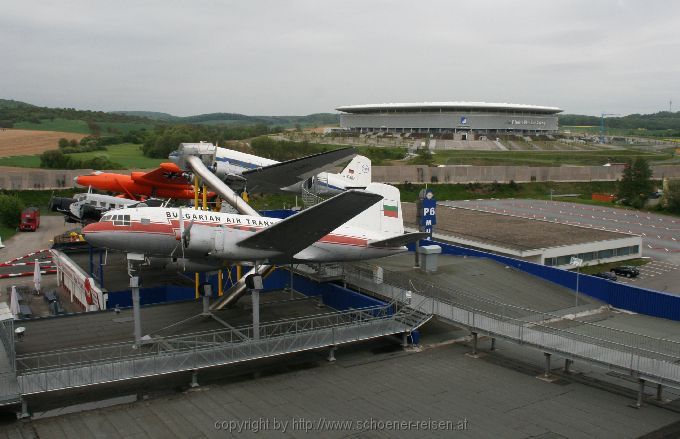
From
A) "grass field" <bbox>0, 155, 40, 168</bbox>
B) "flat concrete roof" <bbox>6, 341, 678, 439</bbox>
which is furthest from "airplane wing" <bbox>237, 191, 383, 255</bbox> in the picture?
"grass field" <bbox>0, 155, 40, 168</bbox>

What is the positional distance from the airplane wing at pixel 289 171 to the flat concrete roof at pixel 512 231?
76.2ft

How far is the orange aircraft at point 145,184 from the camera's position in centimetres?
5419

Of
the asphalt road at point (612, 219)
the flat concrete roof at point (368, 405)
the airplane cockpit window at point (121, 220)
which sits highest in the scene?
the airplane cockpit window at point (121, 220)

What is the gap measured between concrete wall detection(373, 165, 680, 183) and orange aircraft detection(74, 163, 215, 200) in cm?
6004

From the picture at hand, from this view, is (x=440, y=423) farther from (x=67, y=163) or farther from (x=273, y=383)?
(x=67, y=163)

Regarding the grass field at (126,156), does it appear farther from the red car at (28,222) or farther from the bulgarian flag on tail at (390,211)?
the bulgarian flag on tail at (390,211)

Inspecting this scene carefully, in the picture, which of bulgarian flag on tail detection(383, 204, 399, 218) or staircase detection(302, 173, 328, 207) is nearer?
bulgarian flag on tail detection(383, 204, 399, 218)

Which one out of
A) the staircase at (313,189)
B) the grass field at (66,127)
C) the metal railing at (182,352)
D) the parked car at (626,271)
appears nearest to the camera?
the metal railing at (182,352)

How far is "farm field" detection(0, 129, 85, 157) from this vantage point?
130 m

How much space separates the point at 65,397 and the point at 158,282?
2201 cm

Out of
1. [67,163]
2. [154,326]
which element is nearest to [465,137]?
[67,163]

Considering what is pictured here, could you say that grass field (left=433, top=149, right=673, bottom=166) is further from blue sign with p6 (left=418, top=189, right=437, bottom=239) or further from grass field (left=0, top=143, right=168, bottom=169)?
blue sign with p6 (left=418, top=189, right=437, bottom=239)

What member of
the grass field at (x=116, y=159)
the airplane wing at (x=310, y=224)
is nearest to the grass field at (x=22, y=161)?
the grass field at (x=116, y=159)

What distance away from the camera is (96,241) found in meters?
26.5
